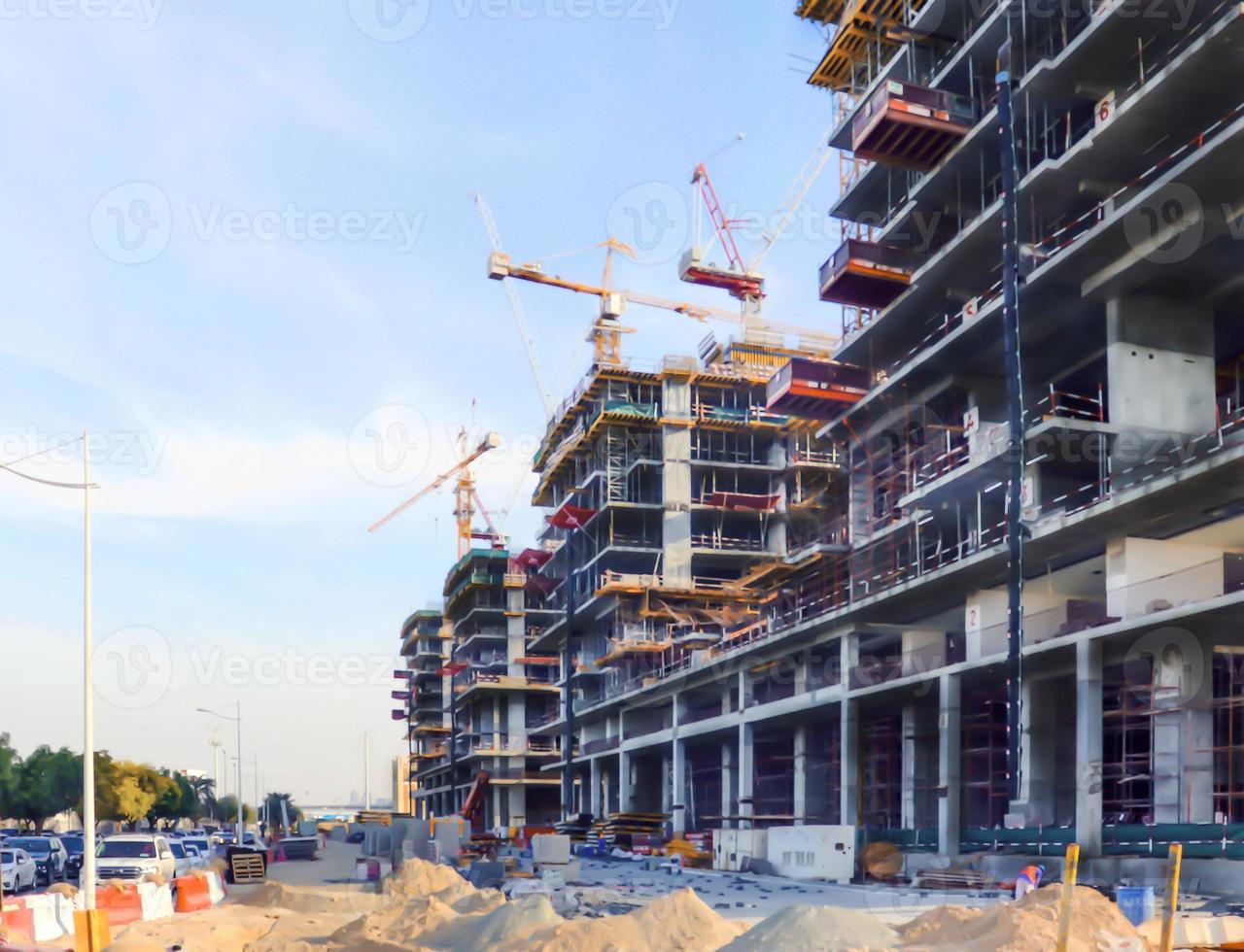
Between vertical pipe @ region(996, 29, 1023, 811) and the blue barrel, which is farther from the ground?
vertical pipe @ region(996, 29, 1023, 811)

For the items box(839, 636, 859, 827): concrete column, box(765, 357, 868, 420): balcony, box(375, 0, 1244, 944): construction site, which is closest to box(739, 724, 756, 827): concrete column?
box(375, 0, 1244, 944): construction site

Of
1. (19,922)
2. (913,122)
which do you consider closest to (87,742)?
(19,922)

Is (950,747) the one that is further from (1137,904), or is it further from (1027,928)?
(1027,928)

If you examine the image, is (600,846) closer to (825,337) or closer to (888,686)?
(888,686)

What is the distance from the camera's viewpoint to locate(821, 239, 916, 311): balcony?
5131 cm

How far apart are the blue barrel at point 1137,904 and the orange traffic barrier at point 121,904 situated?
19.2m

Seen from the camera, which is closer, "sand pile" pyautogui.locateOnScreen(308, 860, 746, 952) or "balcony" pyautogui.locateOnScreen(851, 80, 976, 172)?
"sand pile" pyautogui.locateOnScreen(308, 860, 746, 952)

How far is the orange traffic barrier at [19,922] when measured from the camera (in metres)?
22.1

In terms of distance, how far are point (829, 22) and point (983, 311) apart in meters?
24.7

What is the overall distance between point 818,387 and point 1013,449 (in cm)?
1783

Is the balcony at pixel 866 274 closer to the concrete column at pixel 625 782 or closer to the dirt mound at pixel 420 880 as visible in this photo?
the dirt mound at pixel 420 880

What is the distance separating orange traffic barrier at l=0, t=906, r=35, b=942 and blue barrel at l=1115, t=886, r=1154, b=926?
1830 centimetres

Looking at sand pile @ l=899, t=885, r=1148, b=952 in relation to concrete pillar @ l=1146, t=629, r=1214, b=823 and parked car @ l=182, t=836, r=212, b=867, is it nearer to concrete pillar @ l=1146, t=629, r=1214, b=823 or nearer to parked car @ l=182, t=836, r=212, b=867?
concrete pillar @ l=1146, t=629, r=1214, b=823

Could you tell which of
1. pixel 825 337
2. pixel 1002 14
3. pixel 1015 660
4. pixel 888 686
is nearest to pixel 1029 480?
pixel 1015 660
